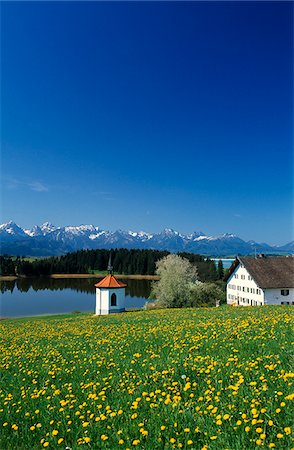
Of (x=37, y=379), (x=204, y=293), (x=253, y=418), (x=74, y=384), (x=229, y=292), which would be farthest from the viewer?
(x=229, y=292)

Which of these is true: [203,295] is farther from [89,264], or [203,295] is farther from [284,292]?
[89,264]

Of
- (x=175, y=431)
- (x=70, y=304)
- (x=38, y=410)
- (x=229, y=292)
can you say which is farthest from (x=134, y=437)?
(x=70, y=304)

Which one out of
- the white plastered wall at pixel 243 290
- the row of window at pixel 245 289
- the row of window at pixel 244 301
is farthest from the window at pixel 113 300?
the row of window at pixel 244 301

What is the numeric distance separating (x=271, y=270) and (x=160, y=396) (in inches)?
2398

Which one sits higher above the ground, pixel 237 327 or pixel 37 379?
pixel 237 327

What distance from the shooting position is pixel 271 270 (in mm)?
61844

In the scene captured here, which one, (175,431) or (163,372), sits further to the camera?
(163,372)

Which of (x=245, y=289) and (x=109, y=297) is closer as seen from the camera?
(x=109, y=297)

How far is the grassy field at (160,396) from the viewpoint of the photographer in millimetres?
4543

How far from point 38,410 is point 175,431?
9.07ft

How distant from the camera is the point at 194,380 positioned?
6477 mm

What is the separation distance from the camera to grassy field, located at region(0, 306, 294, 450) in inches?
179

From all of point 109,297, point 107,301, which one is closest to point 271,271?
point 109,297

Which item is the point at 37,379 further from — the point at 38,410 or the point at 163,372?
the point at 163,372
